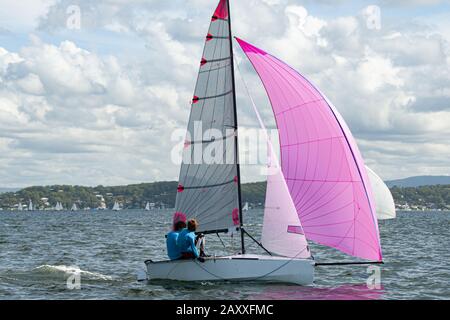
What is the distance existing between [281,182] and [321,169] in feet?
3.29

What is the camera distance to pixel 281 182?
60.0 ft

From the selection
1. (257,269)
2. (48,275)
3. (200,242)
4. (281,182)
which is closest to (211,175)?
(200,242)

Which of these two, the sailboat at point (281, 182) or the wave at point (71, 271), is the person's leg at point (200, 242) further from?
the wave at point (71, 271)

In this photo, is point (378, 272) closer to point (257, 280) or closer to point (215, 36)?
point (257, 280)

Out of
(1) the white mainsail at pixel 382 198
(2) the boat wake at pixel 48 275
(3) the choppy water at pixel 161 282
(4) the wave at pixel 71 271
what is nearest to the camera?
(3) the choppy water at pixel 161 282

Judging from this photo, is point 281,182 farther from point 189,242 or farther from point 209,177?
point 189,242

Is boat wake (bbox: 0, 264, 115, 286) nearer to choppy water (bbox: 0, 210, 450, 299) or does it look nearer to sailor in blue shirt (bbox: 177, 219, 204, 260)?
choppy water (bbox: 0, 210, 450, 299)

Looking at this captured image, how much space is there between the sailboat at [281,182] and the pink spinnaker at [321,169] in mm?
23

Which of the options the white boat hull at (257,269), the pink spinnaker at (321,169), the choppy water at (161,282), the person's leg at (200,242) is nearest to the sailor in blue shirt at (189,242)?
the white boat hull at (257,269)

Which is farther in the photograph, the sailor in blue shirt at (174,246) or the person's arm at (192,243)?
the sailor in blue shirt at (174,246)

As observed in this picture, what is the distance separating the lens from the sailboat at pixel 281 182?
18031 millimetres

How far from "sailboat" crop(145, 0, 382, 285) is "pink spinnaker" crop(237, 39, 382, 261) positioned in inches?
0.9
